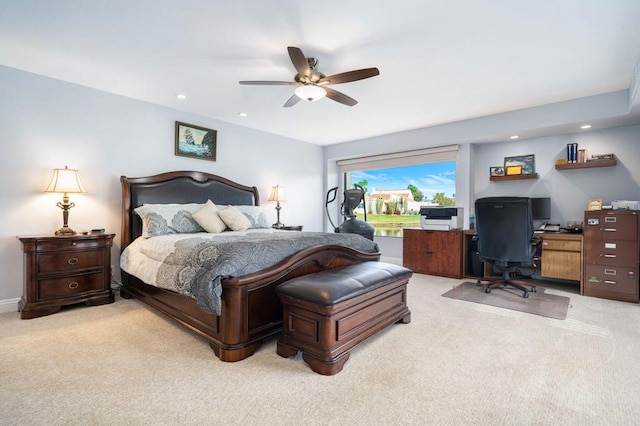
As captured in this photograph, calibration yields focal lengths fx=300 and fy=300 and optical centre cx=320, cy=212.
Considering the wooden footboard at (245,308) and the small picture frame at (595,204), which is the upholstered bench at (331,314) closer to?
the wooden footboard at (245,308)

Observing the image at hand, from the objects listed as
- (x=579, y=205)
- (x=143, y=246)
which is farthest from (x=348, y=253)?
(x=579, y=205)

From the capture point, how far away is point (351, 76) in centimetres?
264

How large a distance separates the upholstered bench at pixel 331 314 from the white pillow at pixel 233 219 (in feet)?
6.33

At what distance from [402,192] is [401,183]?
189 millimetres

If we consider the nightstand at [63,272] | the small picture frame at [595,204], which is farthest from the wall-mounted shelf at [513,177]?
the nightstand at [63,272]

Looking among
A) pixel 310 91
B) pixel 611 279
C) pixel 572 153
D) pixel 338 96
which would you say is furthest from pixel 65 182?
pixel 572 153

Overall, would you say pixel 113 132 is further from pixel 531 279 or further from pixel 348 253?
pixel 531 279

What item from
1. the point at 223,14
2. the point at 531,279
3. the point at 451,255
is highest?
the point at 223,14

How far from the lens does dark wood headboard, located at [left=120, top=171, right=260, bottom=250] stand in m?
3.70

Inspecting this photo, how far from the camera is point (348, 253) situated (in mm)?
2973

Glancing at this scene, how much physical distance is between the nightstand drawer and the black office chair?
4.45 meters

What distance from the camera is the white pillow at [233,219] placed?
3904 millimetres

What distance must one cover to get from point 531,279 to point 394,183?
115 inches

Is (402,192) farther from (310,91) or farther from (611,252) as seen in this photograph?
(310,91)
